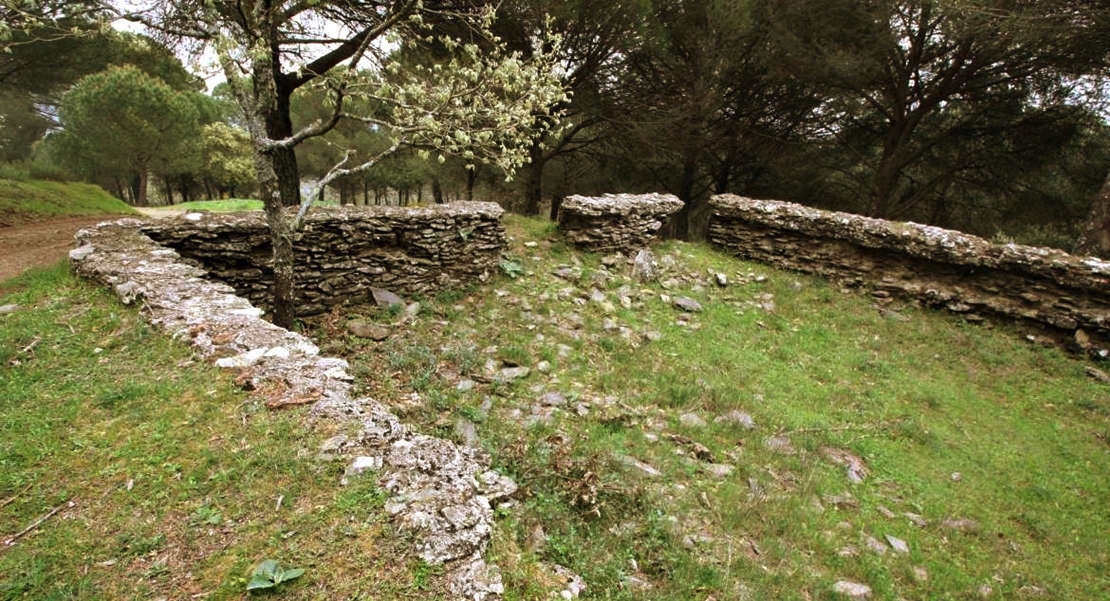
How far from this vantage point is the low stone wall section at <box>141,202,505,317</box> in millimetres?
6418

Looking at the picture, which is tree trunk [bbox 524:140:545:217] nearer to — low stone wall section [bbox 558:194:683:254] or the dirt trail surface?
low stone wall section [bbox 558:194:683:254]

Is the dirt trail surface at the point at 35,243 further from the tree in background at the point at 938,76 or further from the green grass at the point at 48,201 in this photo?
the tree in background at the point at 938,76

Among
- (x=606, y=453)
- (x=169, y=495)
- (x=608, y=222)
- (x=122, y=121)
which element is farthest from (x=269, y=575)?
(x=122, y=121)

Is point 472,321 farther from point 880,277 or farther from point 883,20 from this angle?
point 883,20

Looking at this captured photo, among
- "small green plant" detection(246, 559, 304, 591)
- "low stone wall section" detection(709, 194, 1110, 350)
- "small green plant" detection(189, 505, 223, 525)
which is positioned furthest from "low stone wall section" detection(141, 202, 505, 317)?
"low stone wall section" detection(709, 194, 1110, 350)

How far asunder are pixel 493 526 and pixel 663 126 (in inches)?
558

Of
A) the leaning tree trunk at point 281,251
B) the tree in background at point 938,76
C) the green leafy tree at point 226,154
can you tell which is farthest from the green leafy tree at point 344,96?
the green leafy tree at point 226,154

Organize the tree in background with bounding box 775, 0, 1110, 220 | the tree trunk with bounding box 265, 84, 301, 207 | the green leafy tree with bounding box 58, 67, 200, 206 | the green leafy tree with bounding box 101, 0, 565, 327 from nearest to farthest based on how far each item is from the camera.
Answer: the green leafy tree with bounding box 101, 0, 565, 327 < the tree trunk with bounding box 265, 84, 301, 207 < the tree in background with bounding box 775, 0, 1110, 220 < the green leafy tree with bounding box 58, 67, 200, 206

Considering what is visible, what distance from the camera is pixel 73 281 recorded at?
5.45 meters

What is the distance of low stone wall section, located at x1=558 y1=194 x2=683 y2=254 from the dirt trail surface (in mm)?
8229

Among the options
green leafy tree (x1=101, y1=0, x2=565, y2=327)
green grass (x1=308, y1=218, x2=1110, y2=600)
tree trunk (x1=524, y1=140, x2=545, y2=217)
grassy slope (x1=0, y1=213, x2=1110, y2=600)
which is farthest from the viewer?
tree trunk (x1=524, y1=140, x2=545, y2=217)

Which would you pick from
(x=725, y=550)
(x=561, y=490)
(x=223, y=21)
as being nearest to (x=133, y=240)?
(x=223, y=21)

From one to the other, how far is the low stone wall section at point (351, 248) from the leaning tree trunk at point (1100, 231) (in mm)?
12569

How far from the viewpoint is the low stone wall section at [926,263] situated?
8789 millimetres
